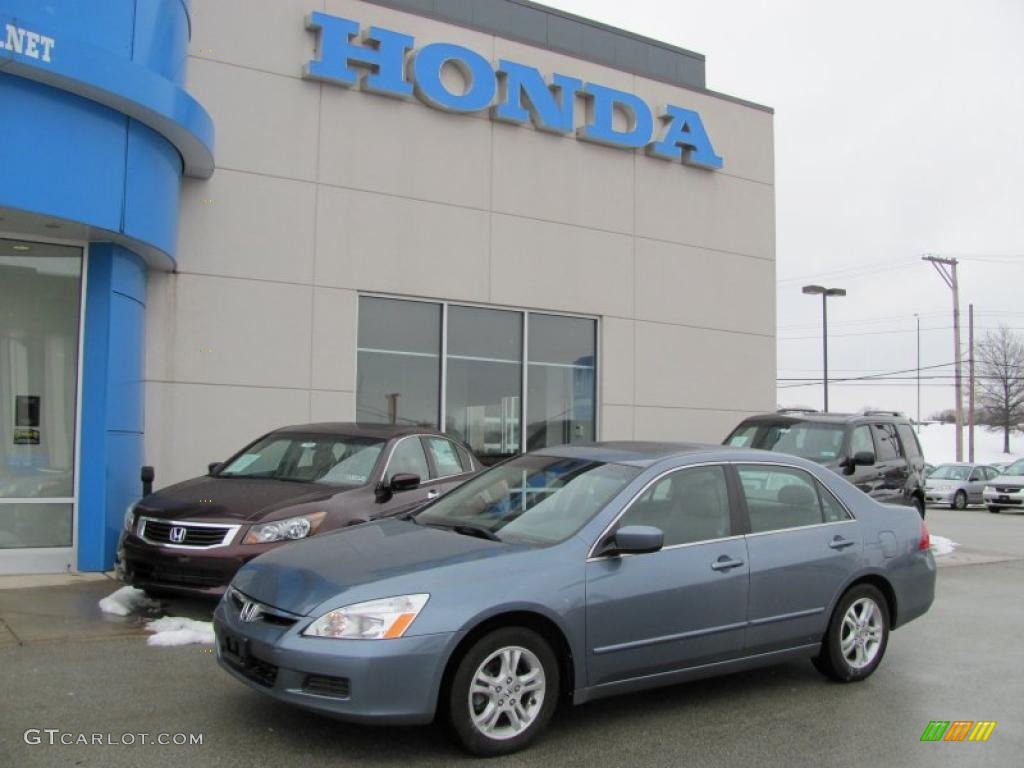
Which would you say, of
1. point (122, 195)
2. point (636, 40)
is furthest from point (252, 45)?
point (636, 40)

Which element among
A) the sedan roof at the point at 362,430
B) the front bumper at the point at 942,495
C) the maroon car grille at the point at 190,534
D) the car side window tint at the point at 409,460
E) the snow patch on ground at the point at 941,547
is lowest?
the front bumper at the point at 942,495

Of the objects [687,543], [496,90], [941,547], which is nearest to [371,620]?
[687,543]

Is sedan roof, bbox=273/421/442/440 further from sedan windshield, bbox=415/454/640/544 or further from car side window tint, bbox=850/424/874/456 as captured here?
car side window tint, bbox=850/424/874/456

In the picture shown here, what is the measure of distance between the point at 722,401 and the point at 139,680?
11.2 meters

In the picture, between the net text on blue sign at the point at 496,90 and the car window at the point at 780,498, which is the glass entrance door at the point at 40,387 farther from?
the car window at the point at 780,498

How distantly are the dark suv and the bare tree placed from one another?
59245 millimetres

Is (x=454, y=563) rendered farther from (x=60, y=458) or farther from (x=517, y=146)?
(x=517, y=146)

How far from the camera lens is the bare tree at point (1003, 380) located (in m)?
66.2

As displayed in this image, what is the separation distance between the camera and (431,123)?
12484 millimetres

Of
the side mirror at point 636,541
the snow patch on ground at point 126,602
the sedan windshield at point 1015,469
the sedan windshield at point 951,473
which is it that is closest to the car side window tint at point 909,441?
the side mirror at point 636,541

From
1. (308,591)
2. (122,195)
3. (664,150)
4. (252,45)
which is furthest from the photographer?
(664,150)

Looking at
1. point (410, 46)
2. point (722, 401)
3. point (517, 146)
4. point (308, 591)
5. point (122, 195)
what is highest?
point (410, 46)

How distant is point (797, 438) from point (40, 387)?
897 centimetres

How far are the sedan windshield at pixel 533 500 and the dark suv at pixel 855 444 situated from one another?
6562 millimetres
